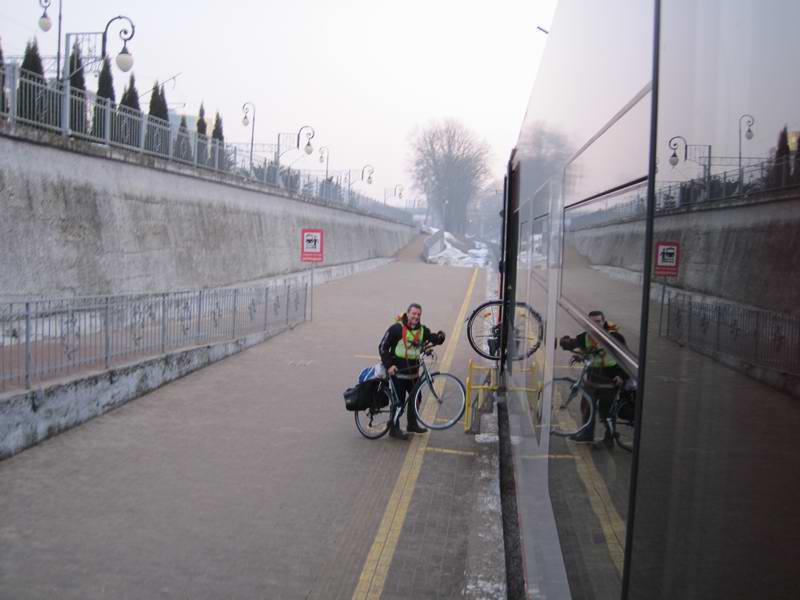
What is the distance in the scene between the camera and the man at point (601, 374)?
6.53 ft

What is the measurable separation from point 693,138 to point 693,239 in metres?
0.18

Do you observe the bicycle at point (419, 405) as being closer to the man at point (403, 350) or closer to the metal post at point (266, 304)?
the man at point (403, 350)

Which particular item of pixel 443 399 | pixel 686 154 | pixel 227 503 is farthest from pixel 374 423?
pixel 686 154

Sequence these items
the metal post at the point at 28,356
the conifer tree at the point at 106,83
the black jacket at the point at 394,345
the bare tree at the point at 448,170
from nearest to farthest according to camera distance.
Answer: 1. the metal post at the point at 28,356
2. the black jacket at the point at 394,345
3. the conifer tree at the point at 106,83
4. the bare tree at the point at 448,170

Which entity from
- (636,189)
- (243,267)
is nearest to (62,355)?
(636,189)

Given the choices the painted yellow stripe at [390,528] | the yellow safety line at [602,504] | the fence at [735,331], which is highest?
the fence at [735,331]

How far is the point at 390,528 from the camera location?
6.60 m

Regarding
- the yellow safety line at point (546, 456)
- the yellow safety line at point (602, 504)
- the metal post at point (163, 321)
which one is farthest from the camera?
the metal post at point (163, 321)

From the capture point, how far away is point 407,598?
17.5 feet

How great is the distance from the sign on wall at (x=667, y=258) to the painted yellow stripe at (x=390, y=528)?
4.33 meters

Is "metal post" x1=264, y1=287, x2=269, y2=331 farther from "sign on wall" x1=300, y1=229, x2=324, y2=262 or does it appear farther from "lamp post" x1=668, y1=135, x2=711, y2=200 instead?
"lamp post" x1=668, y1=135, x2=711, y2=200

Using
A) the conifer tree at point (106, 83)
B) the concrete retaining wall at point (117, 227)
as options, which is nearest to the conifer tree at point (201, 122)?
the concrete retaining wall at point (117, 227)

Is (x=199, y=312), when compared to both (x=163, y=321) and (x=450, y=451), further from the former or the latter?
(x=450, y=451)

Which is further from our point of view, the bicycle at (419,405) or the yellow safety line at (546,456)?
the bicycle at (419,405)
